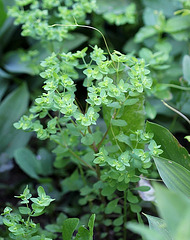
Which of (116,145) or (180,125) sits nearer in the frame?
(116,145)

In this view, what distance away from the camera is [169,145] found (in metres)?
1.04

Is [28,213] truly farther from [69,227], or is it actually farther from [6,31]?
[6,31]

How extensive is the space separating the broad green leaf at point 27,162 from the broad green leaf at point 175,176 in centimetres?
67

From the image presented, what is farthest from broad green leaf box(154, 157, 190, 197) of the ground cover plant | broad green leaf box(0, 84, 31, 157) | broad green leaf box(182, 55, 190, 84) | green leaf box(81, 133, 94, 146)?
broad green leaf box(0, 84, 31, 157)

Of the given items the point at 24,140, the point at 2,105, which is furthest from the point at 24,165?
the point at 2,105

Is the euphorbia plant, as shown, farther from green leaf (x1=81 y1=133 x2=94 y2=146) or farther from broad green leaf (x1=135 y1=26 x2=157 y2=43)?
broad green leaf (x1=135 y1=26 x2=157 y2=43)

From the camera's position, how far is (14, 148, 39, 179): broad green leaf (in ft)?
4.63

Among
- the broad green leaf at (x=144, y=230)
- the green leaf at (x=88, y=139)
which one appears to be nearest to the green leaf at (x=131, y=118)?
the green leaf at (x=88, y=139)

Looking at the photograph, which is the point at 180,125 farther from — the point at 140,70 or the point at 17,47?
the point at 17,47

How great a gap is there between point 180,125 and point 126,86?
0.71m

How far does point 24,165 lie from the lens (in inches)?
55.9

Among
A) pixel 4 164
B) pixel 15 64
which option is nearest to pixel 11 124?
pixel 4 164

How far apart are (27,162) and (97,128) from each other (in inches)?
15.4

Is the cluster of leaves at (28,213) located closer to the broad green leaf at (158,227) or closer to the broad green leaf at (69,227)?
the broad green leaf at (69,227)
